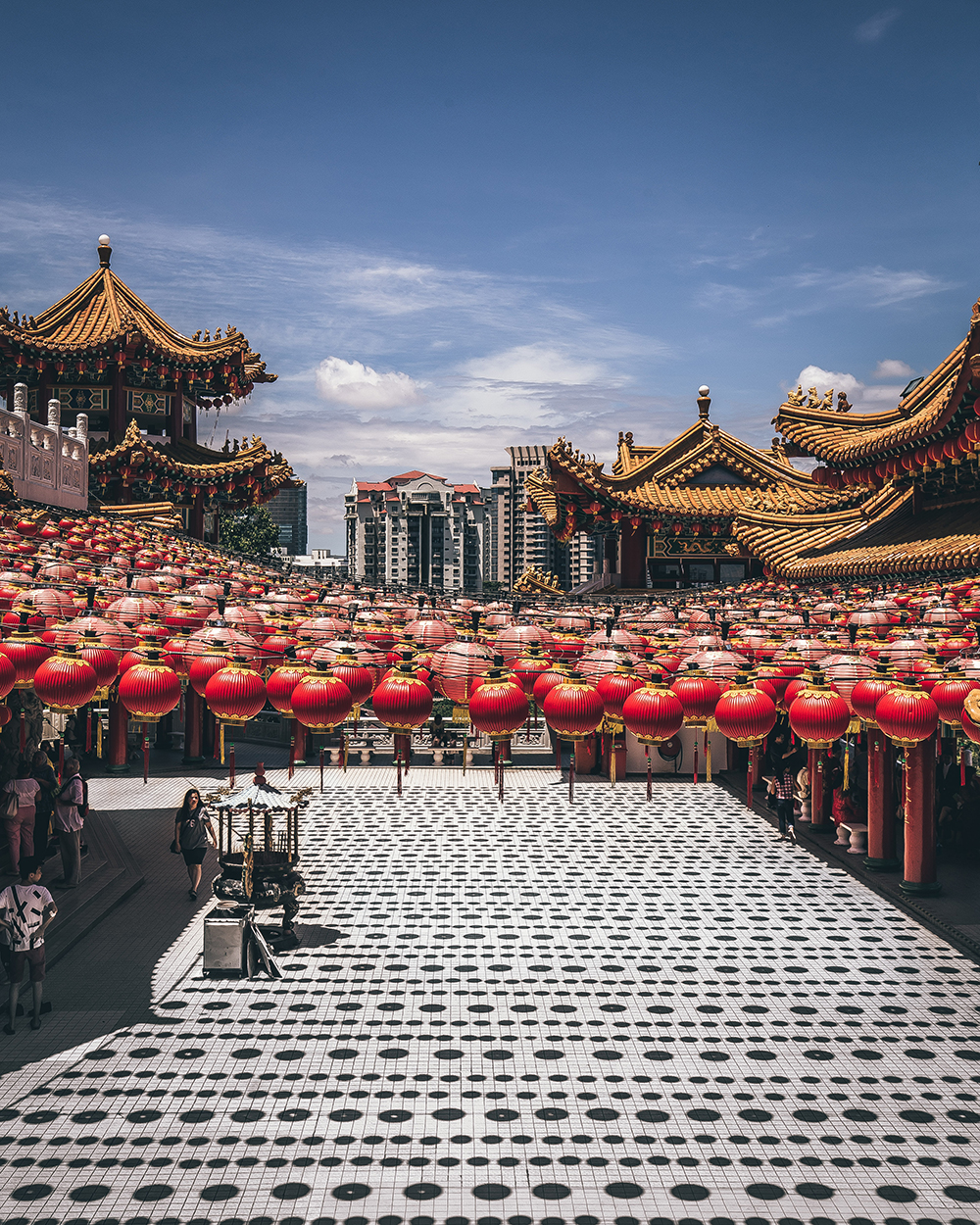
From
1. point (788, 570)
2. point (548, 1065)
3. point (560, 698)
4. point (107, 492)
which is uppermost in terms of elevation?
point (107, 492)

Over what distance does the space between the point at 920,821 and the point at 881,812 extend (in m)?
1.58

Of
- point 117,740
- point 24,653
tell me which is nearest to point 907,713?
point 24,653

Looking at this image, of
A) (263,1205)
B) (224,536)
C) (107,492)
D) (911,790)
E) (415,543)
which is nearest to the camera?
(263,1205)

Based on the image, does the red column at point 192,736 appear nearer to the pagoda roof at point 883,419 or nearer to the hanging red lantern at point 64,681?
the pagoda roof at point 883,419

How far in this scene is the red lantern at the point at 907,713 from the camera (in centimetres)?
890

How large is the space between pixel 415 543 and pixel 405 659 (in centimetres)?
9922

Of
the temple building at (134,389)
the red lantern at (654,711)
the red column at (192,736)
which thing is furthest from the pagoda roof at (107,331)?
the red lantern at (654,711)

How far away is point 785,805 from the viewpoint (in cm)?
1734

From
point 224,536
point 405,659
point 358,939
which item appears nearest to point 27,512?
point 358,939

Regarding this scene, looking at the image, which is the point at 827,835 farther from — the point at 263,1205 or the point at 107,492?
the point at 107,492

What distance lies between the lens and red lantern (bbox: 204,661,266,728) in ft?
27.7

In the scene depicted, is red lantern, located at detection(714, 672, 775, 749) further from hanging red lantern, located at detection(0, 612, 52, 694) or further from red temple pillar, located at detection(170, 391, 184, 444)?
red temple pillar, located at detection(170, 391, 184, 444)

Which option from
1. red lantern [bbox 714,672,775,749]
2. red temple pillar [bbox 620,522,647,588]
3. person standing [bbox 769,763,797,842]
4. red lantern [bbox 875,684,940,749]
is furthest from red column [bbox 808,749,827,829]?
red temple pillar [bbox 620,522,647,588]

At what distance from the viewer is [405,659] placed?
8570 mm
